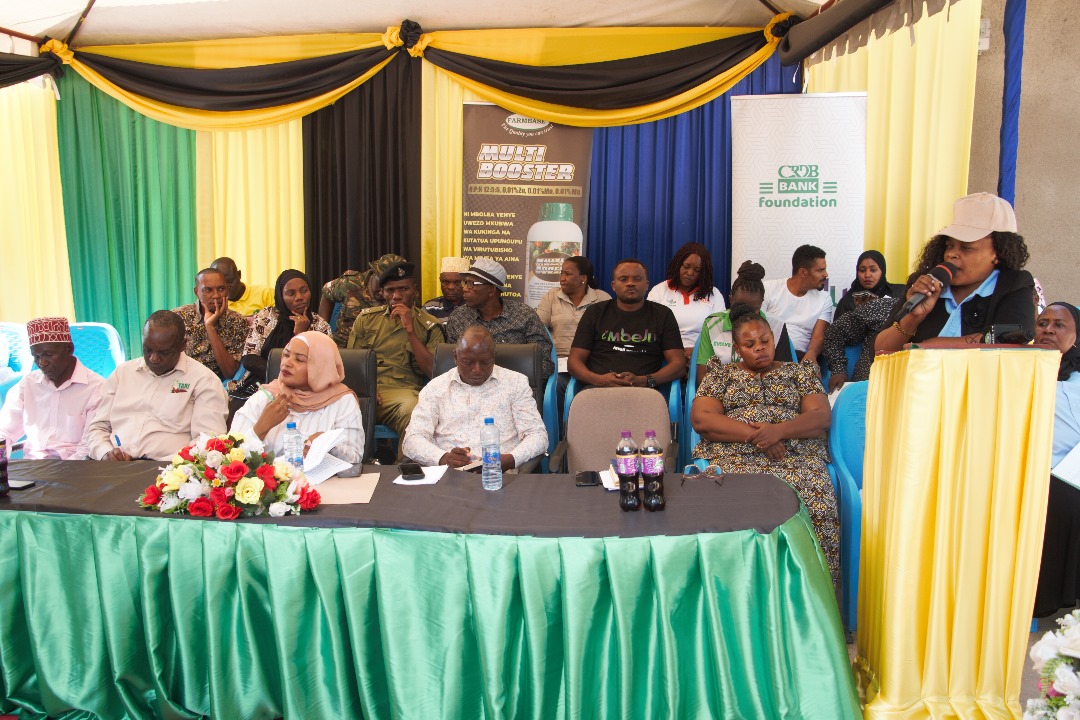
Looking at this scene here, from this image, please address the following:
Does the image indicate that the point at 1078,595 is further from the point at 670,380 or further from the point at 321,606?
the point at 321,606

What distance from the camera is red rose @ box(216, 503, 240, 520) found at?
A: 241 centimetres

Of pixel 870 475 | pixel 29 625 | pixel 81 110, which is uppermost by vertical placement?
pixel 81 110

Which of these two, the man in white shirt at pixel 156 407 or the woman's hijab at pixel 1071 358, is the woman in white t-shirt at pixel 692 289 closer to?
the woman's hijab at pixel 1071 358

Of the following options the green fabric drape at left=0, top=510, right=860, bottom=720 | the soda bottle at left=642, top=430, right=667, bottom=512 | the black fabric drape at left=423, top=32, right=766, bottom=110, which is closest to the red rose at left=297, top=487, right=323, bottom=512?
the green fabric drape at left=0, top=510, right=860, bottom=720

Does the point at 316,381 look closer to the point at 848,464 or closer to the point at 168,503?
the point at 168,503

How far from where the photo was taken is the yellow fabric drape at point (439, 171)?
6254 millimetres

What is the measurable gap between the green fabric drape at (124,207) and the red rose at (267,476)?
4827 mm

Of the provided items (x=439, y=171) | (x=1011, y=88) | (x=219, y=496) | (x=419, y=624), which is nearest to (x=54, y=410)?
(x=219, y=496)

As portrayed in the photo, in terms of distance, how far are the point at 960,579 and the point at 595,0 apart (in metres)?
4.51

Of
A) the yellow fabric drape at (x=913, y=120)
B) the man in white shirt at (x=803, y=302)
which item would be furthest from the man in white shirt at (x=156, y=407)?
the yellow fabric drape at (x=913, y=120)

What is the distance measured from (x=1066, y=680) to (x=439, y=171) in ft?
17.7

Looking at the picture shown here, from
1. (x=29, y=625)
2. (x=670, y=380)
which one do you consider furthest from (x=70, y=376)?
(x=670, y=380)

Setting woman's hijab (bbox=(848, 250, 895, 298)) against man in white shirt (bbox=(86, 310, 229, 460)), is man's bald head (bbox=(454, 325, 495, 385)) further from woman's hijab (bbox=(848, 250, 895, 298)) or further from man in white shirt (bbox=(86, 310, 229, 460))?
woman's hijab (bbox=(848, 250, 895, 298))

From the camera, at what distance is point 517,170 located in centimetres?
606
